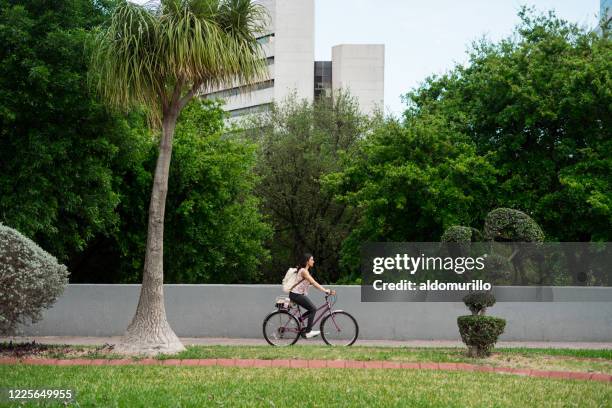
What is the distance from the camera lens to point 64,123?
18812 millimetres

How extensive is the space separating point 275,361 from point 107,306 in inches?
258

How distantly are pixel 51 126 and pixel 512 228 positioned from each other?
11.2 metres

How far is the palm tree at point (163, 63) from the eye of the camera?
12.5 meters

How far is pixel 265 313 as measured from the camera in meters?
16.7

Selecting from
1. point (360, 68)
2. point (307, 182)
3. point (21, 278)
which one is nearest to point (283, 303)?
point (21, 278)

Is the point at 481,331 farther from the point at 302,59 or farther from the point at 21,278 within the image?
the point at 302,59

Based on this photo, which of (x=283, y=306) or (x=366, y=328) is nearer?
(x=283, y=306)

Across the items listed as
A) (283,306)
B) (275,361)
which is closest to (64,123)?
(283,306)

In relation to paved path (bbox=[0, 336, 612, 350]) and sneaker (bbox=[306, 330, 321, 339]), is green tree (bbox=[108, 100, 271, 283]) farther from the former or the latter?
sneaker (bbox=[306, 330, 321, 339])

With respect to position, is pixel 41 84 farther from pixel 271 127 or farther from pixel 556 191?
pixel 271 127

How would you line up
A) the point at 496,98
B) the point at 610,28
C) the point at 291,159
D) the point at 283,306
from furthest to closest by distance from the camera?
the point at 291,159
the point at 610,28
the point at 496,98
the point at 283,306

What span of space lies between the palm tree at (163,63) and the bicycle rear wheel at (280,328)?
220 cm

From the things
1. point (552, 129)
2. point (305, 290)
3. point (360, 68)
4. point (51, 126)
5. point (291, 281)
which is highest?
point (360, 68)

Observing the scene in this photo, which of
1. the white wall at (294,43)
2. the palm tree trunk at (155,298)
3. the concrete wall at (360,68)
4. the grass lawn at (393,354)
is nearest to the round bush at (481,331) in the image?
the grass lawn at (393,354)
